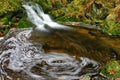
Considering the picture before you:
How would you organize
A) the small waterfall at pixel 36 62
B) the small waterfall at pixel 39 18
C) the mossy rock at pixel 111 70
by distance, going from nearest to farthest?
1. the mossy rock at pixel 111 70
2. the small waterfall at pixel 36 62
3. the small waterfall at pixel 39 18

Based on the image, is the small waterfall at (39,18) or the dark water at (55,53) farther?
the small waterfall at (39,18)

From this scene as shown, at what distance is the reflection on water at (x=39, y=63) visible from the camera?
697cm

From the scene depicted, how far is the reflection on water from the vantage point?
6.97 m

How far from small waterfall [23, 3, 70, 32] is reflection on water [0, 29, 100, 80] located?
2539 millimetres

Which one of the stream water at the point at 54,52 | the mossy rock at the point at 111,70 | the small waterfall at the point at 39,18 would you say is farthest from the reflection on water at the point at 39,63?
the small waterfall at the point at 39,18

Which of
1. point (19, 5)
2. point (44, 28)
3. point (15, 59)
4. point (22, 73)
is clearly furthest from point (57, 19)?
point (22, 73)

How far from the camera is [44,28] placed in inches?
447

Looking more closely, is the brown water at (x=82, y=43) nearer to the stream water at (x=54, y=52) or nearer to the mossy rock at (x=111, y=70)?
the stream water at (x=54, y=52)

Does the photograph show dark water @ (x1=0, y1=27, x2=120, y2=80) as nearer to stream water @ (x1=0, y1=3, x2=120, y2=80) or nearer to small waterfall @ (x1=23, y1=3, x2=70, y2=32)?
stream water @ (x1=0, y1=3, x2=120, y2=80)

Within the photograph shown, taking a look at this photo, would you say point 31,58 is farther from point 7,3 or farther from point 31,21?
point 7,3

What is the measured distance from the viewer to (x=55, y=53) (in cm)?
829

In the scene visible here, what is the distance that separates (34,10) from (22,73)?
6.61m

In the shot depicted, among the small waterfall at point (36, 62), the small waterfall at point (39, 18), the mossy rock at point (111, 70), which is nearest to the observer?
the mossy rock at point (111, 70)

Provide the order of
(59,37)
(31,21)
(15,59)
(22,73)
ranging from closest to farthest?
(22,73)
(15,59)
(59,37)
(31,21)
